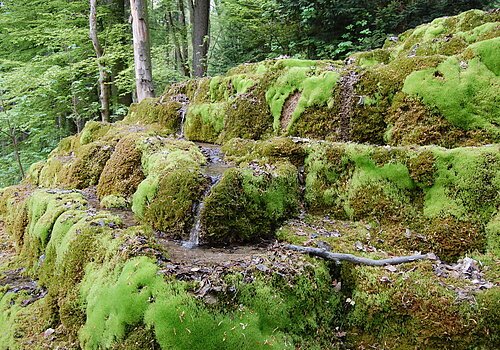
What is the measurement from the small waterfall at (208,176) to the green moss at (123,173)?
4.17 ft

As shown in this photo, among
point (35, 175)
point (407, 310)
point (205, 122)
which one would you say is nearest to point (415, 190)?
point (407, 310)

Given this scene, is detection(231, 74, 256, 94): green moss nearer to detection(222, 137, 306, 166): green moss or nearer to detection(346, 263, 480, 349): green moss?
detection(222, 137, 306, 166): green moss

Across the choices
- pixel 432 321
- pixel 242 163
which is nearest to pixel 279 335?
pixel 432 321

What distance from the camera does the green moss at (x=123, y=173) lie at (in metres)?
6.32

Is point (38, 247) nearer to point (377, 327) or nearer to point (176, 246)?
point (176, 246)

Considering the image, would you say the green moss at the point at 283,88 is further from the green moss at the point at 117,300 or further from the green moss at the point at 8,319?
the green moss at the point at 8,319

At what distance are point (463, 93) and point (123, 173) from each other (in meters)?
5.64

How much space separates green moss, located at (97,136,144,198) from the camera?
249 inches

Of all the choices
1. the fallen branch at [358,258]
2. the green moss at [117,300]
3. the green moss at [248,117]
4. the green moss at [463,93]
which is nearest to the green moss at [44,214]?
the green moss at [117,300]

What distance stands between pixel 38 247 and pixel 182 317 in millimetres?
4088

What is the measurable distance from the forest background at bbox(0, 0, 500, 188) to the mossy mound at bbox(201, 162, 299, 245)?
654 cm

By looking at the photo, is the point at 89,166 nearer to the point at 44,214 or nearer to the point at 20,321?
the point at 44,214

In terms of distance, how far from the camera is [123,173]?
6.55 meters

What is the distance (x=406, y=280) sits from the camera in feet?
11.7
